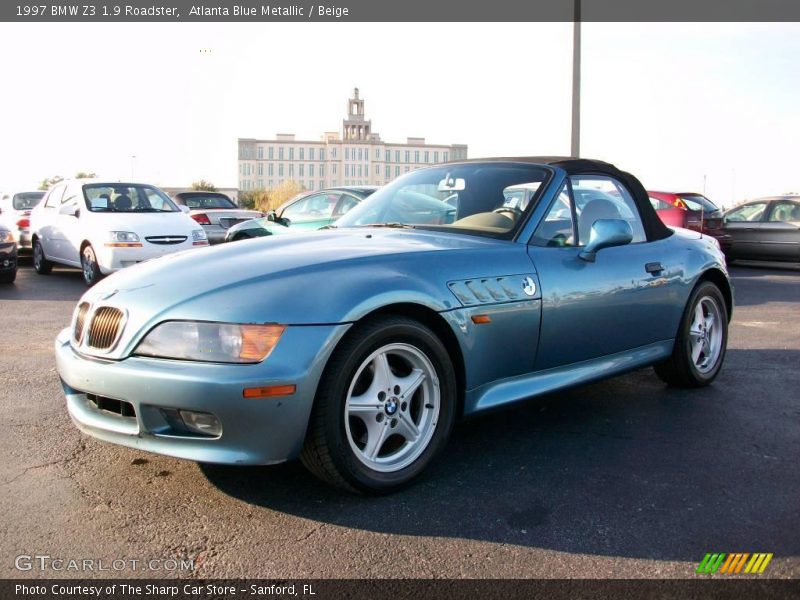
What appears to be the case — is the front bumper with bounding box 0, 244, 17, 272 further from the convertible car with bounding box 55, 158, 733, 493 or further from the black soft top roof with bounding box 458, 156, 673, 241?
the black soft top roof with bounding box 458, 156, 673, 241

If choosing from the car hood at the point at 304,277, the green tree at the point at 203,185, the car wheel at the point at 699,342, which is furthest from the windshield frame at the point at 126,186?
the green tree at the point at 203,185

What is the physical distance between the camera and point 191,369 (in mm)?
2682

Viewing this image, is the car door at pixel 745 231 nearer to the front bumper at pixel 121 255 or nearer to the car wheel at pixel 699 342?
the car wheel at pixel 699 342

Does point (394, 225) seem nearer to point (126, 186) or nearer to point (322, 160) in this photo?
point (126, 186)

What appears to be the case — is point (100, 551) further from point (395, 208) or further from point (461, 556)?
point (395, 208)

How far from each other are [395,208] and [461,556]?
2358 millimetres

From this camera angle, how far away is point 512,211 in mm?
3932

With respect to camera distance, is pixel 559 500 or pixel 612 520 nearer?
pixel 612 520

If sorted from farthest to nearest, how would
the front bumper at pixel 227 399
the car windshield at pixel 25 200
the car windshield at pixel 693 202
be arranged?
the car windshield at pixel 25 200 < the car windshield at pixel 693 202 < the front bumper at pixel 227 399

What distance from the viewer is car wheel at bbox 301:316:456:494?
2820 millimetres

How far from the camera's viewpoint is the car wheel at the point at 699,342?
4.67 m

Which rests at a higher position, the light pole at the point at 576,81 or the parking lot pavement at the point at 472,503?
the light pole at the point at 576,81

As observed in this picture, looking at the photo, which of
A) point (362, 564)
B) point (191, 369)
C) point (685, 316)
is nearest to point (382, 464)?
point (362, 564)

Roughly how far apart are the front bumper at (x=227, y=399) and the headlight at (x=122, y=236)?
7.70 metres
